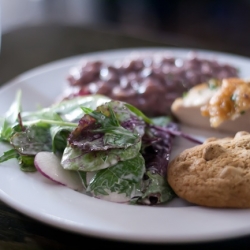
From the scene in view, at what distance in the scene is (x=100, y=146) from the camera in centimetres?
167

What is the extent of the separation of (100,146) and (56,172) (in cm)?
19

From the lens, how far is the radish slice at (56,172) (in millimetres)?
1671

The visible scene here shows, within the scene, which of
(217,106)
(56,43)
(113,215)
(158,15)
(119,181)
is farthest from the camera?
(158,15)

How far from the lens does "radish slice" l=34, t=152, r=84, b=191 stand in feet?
5.48

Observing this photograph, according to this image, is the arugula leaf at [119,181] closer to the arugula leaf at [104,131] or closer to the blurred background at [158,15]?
the arugula leaf at [104,131]

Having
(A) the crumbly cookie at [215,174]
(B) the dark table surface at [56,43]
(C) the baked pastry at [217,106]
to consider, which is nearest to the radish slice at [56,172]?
(A) the crumbly cookie at [215,174]

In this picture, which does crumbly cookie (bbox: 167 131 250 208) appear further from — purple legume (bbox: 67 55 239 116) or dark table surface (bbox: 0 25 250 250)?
dark table surface (bbox: 0 25 250 250)

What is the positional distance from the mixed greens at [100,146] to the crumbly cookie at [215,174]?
0.09 m

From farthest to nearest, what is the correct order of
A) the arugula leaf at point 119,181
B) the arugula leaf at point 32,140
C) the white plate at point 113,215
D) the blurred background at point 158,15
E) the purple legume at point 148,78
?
the blurred background at point 158,15 < the purple legume at point 148,78 < the arugula leaf at point 32,140 < the arugula leaf at point 119,181 < the white plate at point 113,215

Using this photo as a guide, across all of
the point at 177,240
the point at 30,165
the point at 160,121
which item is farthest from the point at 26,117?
the point at 177,240

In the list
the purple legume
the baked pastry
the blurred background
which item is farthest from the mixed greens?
the blurred background

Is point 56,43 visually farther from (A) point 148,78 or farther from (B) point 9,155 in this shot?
(B) point 9,155

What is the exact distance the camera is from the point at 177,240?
52.9 inches

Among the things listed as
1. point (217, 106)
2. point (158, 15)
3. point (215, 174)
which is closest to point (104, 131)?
point (215, 174)
